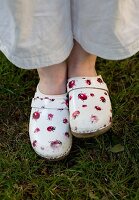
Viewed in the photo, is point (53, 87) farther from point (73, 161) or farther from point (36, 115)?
point (73, 161)

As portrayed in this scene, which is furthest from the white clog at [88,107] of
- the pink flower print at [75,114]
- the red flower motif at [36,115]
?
the red flower motif at [36,115]

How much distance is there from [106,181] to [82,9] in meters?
0.49

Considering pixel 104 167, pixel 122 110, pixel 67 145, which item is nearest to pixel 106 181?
pixel 104 167

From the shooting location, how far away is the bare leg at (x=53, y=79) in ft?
3.87

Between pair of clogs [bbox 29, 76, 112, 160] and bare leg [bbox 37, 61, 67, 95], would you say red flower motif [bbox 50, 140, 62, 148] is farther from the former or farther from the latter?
bare leg [bbox 37, 61, 67, 95]

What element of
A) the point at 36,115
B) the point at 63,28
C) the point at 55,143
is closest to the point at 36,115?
the point at 36,115

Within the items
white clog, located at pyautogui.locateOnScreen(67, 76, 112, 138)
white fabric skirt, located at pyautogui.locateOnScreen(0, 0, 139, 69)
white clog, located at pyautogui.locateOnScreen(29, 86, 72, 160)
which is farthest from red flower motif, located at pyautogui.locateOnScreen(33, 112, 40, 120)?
white fabric skirt, located at pyautogui.locateOnScreen(0, 0, 139, 69)

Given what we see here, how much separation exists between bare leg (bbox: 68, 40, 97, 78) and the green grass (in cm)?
18

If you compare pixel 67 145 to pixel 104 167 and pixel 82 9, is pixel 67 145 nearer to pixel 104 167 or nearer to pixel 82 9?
pixel 104 167

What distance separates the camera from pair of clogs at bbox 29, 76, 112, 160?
1184mm

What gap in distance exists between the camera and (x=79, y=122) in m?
1.17

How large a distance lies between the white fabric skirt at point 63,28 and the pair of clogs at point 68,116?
6.5 inches

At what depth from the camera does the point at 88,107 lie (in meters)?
1.20

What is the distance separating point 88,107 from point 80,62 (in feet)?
0.43
